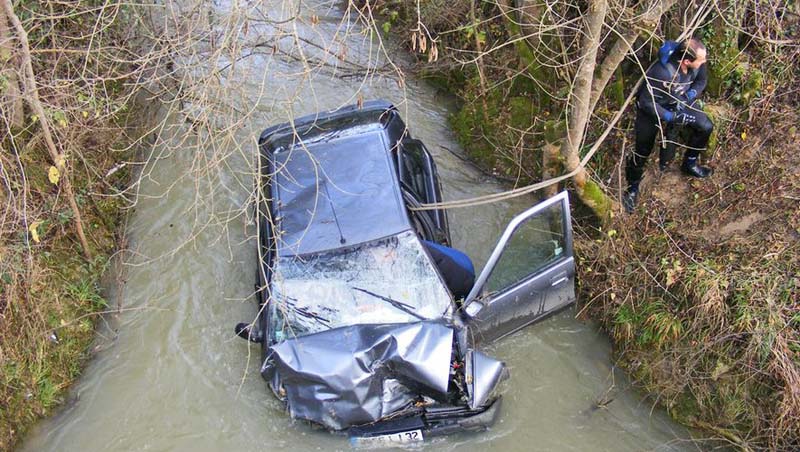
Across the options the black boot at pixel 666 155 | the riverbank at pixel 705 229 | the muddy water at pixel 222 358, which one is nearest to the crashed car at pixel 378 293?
the muddy water at pixel 222 358

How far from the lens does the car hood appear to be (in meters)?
4.89

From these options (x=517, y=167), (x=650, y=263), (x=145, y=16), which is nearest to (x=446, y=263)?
(x=650, y=263)

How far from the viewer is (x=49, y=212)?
6.51 meters

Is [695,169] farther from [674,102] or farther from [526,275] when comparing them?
[526,275]

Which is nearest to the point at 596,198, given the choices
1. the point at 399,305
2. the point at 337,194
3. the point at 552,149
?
the point at 552,149

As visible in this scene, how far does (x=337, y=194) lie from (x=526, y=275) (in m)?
1.80

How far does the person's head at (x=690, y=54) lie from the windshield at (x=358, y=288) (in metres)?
2.99

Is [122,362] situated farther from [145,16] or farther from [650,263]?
[650,263]

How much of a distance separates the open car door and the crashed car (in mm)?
12

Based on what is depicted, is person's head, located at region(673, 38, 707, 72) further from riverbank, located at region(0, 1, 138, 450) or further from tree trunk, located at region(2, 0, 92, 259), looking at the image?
tree trunk, located at region(2, 0, 92, 259)

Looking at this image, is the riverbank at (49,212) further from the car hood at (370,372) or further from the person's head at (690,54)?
the person's head at (690,54)

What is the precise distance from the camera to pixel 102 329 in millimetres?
6516

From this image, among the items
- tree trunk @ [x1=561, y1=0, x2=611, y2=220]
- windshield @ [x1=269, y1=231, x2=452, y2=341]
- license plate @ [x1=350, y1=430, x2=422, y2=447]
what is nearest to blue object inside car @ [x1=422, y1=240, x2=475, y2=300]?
windshield @ [x1=269, y1=231, x2=452, y2=341]

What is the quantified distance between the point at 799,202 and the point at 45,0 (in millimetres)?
7556
